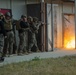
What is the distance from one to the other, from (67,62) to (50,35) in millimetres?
4883

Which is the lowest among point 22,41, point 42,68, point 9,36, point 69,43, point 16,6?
point 69,43

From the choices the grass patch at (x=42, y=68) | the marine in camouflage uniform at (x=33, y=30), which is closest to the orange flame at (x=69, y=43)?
the marine in camouflage uniform at (x=33, y=30)

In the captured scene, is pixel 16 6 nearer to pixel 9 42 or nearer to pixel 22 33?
pixel 22 33

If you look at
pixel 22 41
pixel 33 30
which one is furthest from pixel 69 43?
pixel 22 41

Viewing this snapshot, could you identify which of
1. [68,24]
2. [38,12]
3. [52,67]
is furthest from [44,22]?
[52,67]

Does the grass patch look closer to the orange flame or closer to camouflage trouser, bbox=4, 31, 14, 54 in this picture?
camouflage trouser, bbox=4, 31, 14, 54

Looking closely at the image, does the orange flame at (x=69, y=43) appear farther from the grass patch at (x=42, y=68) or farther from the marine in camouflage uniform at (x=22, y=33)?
the grass patch at (x=42, y=68)

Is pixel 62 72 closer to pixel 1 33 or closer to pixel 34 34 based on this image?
pixel 1 33

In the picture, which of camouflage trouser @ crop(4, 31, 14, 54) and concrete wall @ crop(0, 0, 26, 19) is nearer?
camouflage trouser @ crop(4, 31, 14, 54)

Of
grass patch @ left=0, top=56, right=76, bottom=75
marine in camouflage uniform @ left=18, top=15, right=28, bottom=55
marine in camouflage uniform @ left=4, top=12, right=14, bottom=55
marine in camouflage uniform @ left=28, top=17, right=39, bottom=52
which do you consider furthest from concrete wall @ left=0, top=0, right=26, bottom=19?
grass patch @ left=0, top=56, right=76, bottom=75

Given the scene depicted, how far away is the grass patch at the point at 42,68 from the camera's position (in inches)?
447

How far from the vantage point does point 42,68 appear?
1218 centimetres

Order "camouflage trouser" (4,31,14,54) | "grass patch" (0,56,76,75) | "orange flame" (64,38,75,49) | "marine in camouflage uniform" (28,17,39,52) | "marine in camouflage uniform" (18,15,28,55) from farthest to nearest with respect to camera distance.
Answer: "orange flame" (64,38,75,49) → "marine in camouflage uniform" (28,17,39,52) → "marine in camouflage uniform" (18,15,28,55) → "camouflage trouser" (4,31,14,54) → "grass patch" (0,56,76,75)

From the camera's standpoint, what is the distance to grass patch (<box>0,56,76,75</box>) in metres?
11.4
